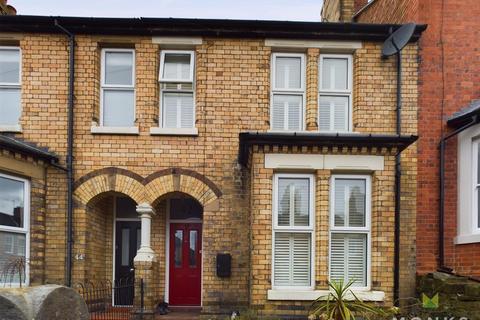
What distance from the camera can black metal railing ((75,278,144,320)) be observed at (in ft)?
30.1

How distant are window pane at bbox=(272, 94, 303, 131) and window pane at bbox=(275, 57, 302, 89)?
0.23m

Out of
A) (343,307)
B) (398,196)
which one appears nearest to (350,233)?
(398,196)

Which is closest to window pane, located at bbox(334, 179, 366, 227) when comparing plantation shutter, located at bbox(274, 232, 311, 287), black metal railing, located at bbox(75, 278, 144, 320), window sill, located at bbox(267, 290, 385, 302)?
plantation shutter, located at bbox(274, 232, 311, 287)

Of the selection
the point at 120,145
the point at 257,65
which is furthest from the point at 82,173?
the point at 257,65

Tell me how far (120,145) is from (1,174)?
88.5 inches

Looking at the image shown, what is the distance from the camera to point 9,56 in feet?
32.6

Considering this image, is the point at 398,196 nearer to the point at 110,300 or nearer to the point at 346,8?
the point at 346,8

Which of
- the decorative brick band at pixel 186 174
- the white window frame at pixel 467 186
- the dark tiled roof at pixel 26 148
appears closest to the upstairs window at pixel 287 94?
the decorative brick band at pixel 186 174

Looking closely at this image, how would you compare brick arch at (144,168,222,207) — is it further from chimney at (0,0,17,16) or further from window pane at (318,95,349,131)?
chimney at (0,0,17,16)

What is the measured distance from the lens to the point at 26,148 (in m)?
8.67

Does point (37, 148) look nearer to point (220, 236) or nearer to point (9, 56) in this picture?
point (9, 56)

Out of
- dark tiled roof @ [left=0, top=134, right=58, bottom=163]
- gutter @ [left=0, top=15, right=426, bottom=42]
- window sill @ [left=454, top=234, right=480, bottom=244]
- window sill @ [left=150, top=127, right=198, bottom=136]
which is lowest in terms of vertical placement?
window sill @ [left=454, top=234, right=480, bottom=244]

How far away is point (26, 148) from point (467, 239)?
8.43 metres

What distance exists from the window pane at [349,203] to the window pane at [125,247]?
16.1 ft
